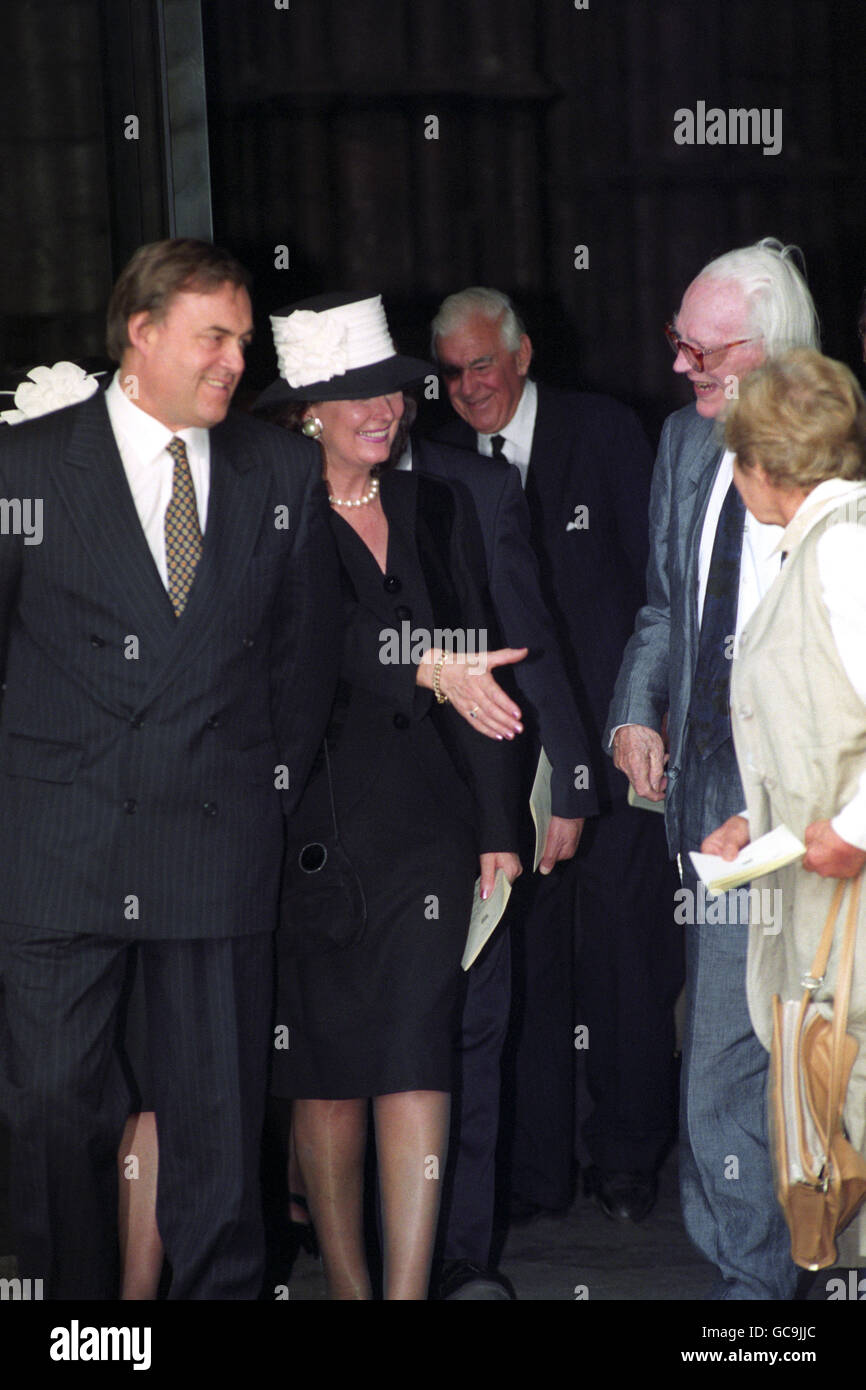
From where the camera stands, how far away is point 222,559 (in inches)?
132

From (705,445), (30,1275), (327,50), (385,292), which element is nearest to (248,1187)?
(30,1275)

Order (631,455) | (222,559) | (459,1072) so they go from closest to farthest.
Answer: (222,559) < (459,1072) < (631,455)

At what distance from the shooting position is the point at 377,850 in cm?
374

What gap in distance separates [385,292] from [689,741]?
2.29m

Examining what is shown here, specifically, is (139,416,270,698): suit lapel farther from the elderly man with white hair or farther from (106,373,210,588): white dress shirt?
the elderly man with white hair

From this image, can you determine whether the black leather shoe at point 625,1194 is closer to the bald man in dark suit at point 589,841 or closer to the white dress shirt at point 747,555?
the bald man in dark suit at point 589,841

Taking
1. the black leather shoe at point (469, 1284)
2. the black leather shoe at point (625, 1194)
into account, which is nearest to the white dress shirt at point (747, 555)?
the black leather shoe at point (469, 1284)

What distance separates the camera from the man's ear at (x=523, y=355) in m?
4.72

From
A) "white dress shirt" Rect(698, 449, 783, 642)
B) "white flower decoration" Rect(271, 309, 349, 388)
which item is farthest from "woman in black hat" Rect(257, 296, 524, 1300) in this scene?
"white dress shirt" Rect(698, 449, 783, 642)

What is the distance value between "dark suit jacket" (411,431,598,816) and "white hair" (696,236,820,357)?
59cm

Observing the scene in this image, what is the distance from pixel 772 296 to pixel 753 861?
1.10 meters

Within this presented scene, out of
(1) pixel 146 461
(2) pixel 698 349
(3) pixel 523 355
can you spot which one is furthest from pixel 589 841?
(1) pixel 146 461

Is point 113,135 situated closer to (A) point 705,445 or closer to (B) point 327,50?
(B) point 327,50

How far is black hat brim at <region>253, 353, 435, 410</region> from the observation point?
3721 millimetres
